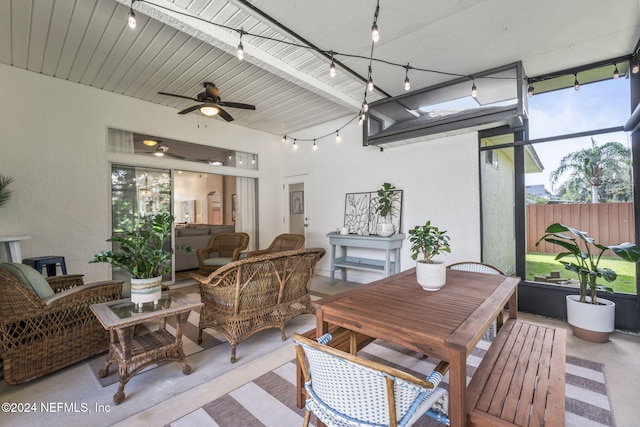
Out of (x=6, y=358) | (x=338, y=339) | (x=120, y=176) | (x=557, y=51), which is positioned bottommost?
(x=6, y=358)

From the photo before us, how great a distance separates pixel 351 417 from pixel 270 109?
15.9 feet

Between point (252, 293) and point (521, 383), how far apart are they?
6.62 feet

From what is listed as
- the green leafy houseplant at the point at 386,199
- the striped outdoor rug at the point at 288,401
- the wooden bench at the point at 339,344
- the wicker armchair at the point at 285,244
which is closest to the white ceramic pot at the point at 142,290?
the striped outdoor rug at the point at 288,401

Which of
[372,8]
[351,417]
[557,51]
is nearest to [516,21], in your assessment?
[557,51]

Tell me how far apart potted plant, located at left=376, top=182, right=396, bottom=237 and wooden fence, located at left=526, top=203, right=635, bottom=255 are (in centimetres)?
181

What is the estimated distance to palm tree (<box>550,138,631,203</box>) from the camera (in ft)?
10.0

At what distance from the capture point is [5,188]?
3.44 m

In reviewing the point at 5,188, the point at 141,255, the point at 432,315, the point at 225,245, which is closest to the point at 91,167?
the point at 5,188

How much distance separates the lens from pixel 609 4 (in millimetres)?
2248

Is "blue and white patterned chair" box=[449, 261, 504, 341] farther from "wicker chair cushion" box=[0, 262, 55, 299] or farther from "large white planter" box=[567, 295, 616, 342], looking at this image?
"wicker chair cushion" box=[0, 262, 55, 299]

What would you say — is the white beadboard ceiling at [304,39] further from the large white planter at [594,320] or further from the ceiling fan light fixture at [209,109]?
the large white planter at [594,320]

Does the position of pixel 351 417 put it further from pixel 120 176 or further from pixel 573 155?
pixel 120 176

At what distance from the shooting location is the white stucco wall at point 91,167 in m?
3.56

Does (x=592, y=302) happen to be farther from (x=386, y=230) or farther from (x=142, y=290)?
(x=142, y=290)
